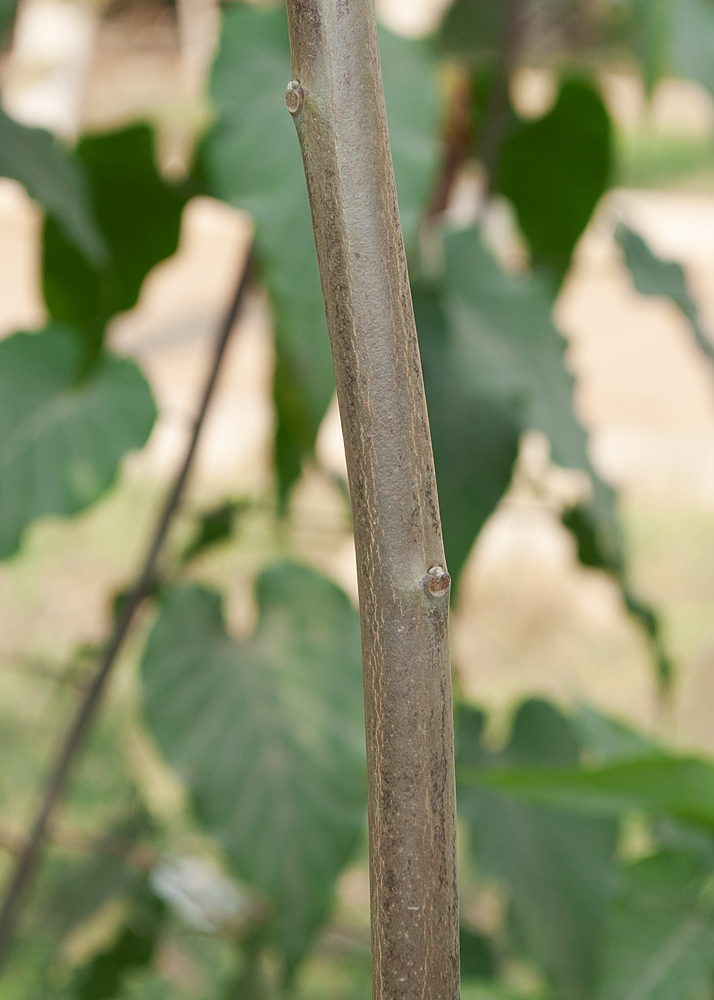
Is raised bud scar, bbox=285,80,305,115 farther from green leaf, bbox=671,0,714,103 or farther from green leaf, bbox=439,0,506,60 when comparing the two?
green leaf, bbox=439,0,506,60

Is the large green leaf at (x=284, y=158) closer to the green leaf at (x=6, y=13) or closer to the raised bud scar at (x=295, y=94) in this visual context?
the green leaf at (x=6, y=13)

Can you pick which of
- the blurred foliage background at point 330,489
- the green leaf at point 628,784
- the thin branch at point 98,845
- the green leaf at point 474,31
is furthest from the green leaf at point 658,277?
the thin branch at point 98,845

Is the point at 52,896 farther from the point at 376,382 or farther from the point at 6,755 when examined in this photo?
the point at 376,382

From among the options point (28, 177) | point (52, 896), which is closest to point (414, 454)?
point (28, 177)

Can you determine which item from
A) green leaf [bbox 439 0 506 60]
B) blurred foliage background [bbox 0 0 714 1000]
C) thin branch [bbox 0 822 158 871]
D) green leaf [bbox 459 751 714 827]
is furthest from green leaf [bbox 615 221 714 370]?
thin branch [bbox 0 822 158 871]

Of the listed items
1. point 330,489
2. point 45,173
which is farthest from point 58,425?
point 330,489
